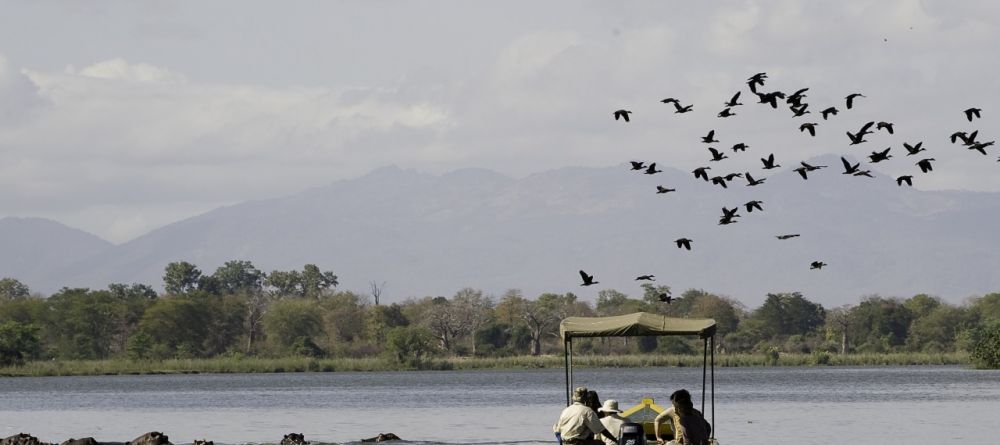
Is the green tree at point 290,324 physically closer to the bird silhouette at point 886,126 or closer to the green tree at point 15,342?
the green tree at point 15,342

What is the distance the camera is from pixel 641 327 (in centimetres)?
3288

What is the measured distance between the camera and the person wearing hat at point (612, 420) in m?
Answer: 28.7

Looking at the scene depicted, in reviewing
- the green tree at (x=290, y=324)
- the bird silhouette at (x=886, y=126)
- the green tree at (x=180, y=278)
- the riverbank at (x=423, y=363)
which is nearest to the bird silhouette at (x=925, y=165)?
the bird silhouette at (x=886, y=126)

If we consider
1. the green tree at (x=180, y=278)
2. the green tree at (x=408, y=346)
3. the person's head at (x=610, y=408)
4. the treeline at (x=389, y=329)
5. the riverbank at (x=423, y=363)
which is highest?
the green tree at (x=180, y=278)

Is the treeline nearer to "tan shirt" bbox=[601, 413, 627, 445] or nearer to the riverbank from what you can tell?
the riverbank

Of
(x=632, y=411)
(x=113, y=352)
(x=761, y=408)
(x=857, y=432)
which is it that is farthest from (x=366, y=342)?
(x=632, y=411)

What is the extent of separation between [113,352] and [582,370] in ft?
138

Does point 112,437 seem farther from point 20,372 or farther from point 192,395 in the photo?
point 20,372

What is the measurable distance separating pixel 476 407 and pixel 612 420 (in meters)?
31.8

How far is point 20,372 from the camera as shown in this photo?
367 feet

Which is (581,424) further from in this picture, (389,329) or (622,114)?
(389,329)

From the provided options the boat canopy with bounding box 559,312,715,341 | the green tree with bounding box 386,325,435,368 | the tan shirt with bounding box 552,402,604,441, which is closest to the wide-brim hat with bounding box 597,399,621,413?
the tan shirt with bounding box 552,402,604,441

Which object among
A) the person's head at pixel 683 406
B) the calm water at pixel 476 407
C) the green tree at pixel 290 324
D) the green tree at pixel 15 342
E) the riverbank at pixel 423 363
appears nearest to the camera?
the person's head at pixel 683 406

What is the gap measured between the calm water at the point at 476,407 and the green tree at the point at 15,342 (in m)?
13.5
